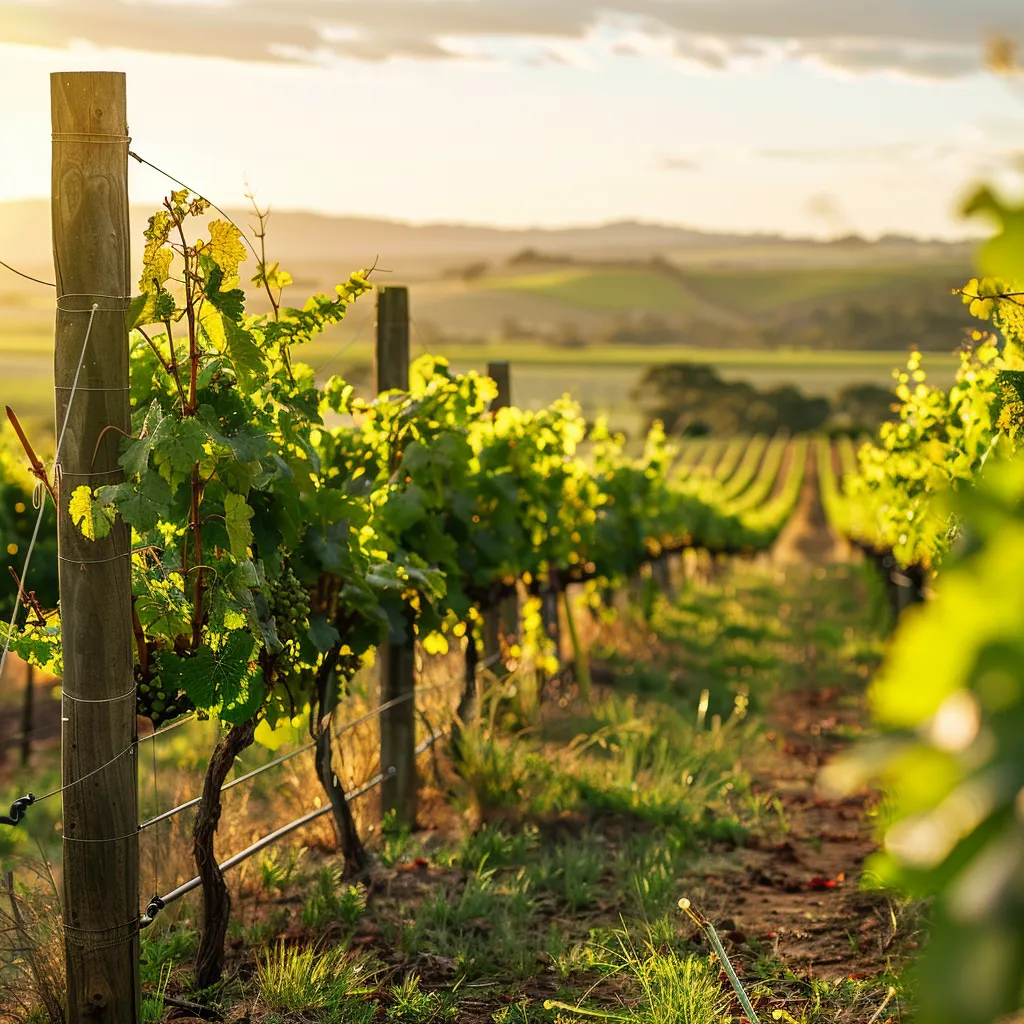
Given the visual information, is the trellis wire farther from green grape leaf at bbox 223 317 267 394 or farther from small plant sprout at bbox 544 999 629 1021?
green grape leaf at bbox 223 317 267 394

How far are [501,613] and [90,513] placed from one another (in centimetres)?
533

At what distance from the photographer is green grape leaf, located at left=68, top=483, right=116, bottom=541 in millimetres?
3191

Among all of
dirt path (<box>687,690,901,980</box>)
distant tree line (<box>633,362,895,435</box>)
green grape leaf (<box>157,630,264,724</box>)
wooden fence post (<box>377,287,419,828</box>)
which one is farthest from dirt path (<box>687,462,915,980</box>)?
distant tree line (<box>633,362,895,435</box>)

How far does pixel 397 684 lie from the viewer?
5992 mm

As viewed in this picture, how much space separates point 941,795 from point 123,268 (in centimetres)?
288

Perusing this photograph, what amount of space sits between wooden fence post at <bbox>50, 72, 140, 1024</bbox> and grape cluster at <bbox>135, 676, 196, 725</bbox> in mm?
258

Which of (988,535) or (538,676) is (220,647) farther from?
(538,676)

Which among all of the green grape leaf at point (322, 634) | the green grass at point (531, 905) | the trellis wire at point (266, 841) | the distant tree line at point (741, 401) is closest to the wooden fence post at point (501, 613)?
the green grass at point (531, 905)

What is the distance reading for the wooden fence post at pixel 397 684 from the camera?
5.96 m

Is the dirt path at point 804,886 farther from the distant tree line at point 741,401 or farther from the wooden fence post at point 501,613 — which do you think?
the distant tree line at point 741,401

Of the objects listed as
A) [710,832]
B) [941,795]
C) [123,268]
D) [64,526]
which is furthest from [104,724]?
[710,832]

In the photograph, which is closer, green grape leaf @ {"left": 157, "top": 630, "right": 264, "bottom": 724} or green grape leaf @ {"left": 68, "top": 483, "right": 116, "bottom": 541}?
green grape leaf @ {"left": 68, "top": 483, "right": 116, "bottom": 541}

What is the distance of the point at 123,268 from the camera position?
11.0ft

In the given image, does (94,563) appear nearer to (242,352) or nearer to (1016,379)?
(242,352)
